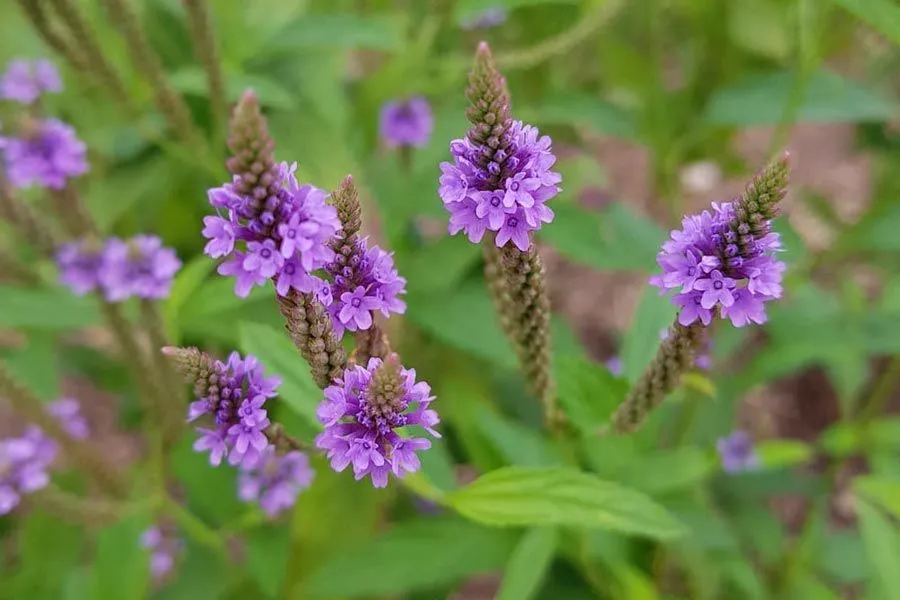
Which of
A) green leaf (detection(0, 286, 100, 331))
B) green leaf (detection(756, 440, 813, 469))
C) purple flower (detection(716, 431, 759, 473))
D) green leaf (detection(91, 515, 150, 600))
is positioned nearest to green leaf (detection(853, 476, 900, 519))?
green leaf (detection(756, 440, 813, 469))

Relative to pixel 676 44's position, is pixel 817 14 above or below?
below

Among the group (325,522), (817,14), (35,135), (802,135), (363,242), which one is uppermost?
(802,135)

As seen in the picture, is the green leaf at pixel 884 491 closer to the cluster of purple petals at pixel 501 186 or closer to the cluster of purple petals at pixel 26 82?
the cluster of purple petals at pixel 501 186

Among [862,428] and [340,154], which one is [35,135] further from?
[862,428]

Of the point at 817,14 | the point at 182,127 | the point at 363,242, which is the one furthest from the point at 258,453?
the point at 817,14

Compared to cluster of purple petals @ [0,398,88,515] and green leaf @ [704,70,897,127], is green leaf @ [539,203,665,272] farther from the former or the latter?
cluster of purple petals @ [0,398,88,515]

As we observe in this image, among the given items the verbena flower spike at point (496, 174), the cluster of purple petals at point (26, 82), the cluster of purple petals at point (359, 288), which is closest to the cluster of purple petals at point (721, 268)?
the verbena flower spike at point (496, 174)

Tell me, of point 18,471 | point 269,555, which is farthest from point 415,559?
point 18,471
